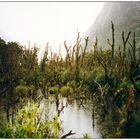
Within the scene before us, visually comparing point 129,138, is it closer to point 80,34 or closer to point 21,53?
point 80,34

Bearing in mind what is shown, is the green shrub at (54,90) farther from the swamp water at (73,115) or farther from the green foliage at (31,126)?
the green foliage at (31,126)

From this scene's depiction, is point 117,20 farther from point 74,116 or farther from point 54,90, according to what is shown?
point 74,116

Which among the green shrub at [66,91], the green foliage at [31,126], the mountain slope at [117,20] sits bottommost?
the green foliage at [31,126]

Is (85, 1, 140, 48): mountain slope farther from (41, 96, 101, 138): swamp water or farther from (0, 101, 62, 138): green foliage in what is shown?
(0, 101, 62, 138): green foliage

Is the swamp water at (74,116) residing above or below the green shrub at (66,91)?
below

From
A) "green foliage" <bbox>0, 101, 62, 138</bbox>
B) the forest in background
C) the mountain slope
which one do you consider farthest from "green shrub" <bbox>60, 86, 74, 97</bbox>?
the mountain slope

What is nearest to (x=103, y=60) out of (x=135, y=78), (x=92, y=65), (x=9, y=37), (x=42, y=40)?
(x=92, y=65)

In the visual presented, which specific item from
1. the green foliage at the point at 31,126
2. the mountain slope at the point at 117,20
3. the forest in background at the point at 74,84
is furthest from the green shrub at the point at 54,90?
the mountain slope at the point at 117,20

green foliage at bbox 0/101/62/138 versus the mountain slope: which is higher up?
the mountain slope
